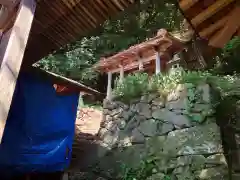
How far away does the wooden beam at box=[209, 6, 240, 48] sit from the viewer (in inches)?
93.2

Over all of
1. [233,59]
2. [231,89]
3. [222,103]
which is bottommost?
[222,103]

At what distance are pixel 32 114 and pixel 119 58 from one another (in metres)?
7.32

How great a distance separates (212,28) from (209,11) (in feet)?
0.78

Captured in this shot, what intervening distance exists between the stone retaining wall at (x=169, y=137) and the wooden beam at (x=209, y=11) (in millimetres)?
4158

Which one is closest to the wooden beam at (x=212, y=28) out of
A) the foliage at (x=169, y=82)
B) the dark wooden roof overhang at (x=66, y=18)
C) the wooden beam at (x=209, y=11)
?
the wooden beam at (x=209, y=11)

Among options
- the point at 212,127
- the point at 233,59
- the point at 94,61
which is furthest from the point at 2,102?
the point at 94,61

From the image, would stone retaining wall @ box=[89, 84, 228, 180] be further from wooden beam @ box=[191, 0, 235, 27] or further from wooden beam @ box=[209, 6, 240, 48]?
wooden beam @ box=[191, 0, 235, 27]

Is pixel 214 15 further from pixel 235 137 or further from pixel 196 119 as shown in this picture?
pixel 235 137

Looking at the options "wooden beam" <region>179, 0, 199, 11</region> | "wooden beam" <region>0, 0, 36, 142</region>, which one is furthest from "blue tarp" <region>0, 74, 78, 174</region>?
"wooden beam" <region>179, 0, 199, 11</region>

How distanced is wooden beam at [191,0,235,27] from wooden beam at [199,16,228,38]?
13 cm

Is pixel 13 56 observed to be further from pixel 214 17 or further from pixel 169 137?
pixel 169 137

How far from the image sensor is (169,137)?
6.90 metres

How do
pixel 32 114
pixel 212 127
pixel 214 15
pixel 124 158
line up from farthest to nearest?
pixel 124 158, pixel 212 127, pixel 32 114, pixel 214 15

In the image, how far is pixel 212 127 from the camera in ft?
20.4
